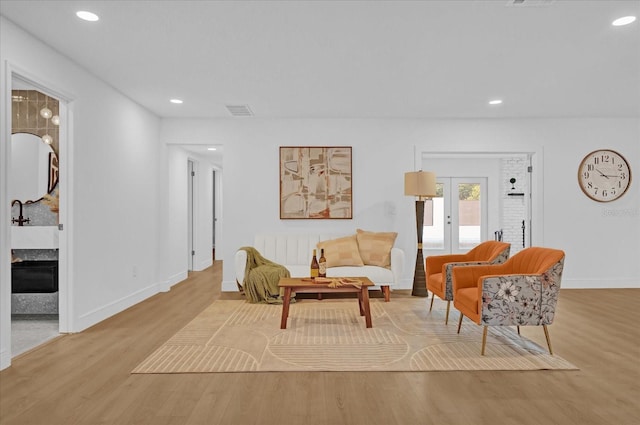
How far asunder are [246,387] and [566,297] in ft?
15.5

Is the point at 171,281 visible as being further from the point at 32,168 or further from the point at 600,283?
the point at 600,283

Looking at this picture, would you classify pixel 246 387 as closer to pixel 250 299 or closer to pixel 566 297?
pixel 250 299

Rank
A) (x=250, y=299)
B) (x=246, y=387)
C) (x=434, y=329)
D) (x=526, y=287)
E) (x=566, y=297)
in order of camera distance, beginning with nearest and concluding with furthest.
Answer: (x=246, y=387) → (x=526, y=287) → (x=434, y=329) → (x=250, y=299) → (x=566, y=297)

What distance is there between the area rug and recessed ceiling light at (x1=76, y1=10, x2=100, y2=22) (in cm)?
256

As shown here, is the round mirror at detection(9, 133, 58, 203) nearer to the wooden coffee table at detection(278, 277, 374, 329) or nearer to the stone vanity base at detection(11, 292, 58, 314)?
the stone vanity base at detection(11, 292, 58, 314)

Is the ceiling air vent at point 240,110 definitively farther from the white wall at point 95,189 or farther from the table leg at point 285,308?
the table leg at point 285,308

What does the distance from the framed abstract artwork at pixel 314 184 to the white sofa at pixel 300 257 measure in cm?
39

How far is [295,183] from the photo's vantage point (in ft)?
20.1

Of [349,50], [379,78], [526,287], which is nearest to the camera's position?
[526,287]

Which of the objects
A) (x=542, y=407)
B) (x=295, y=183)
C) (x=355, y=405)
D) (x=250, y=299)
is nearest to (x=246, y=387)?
(x=355, y=405)

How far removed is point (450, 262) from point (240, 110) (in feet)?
11.1

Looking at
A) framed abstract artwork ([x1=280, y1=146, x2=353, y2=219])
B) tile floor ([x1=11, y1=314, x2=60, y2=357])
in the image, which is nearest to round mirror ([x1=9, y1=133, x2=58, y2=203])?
tile floor ([x1=11, y1=314, x2=60, y2=357])

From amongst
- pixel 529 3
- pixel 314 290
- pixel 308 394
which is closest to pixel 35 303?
pixel 314 290

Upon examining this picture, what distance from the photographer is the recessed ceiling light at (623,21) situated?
10.2 ft
